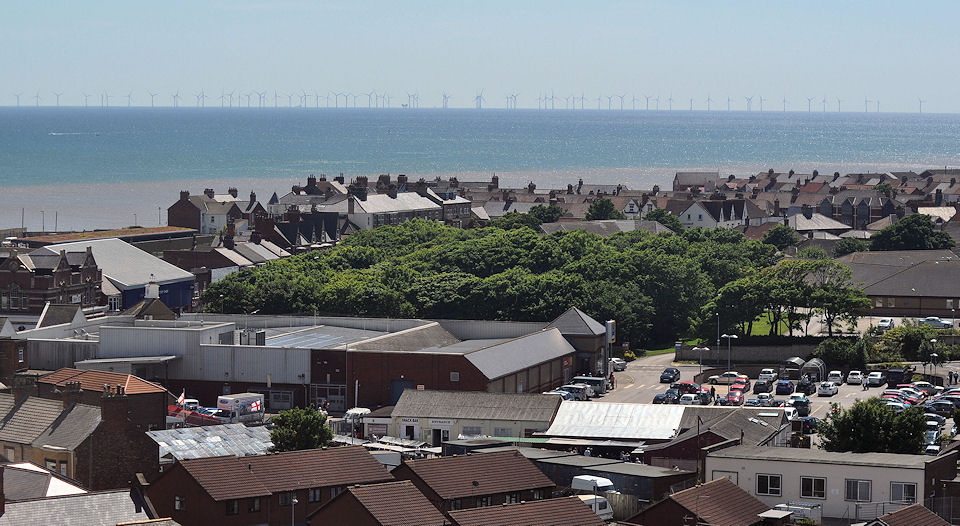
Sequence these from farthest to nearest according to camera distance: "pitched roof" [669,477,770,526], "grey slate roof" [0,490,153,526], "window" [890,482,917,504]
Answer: "window" [890,482,917,504]
"pitched roof" [669,477,770,526]
"grey slate roof" [0,490,153,526]

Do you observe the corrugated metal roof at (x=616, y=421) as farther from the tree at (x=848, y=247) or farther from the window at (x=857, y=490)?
the tree at (x=848, y=247)

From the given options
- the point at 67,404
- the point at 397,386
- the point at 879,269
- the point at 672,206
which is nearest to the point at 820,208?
the point at 672,206

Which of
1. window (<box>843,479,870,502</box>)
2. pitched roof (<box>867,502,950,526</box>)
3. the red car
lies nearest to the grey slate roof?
pitched roof (<box>867,502,950,526</box>)

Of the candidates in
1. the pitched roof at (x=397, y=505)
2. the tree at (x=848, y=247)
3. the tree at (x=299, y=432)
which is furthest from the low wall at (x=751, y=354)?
the pitched roof at (x=397, y=505)

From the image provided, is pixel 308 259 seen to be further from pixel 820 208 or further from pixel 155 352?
pixel 820 208

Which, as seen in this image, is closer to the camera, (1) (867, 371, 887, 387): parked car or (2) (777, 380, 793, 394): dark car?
(2) (777, 380, 793, 394): dark car

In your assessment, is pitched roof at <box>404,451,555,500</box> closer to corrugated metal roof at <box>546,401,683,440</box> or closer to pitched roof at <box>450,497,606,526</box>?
pitched roof at <box>450,497,606,526</box>
